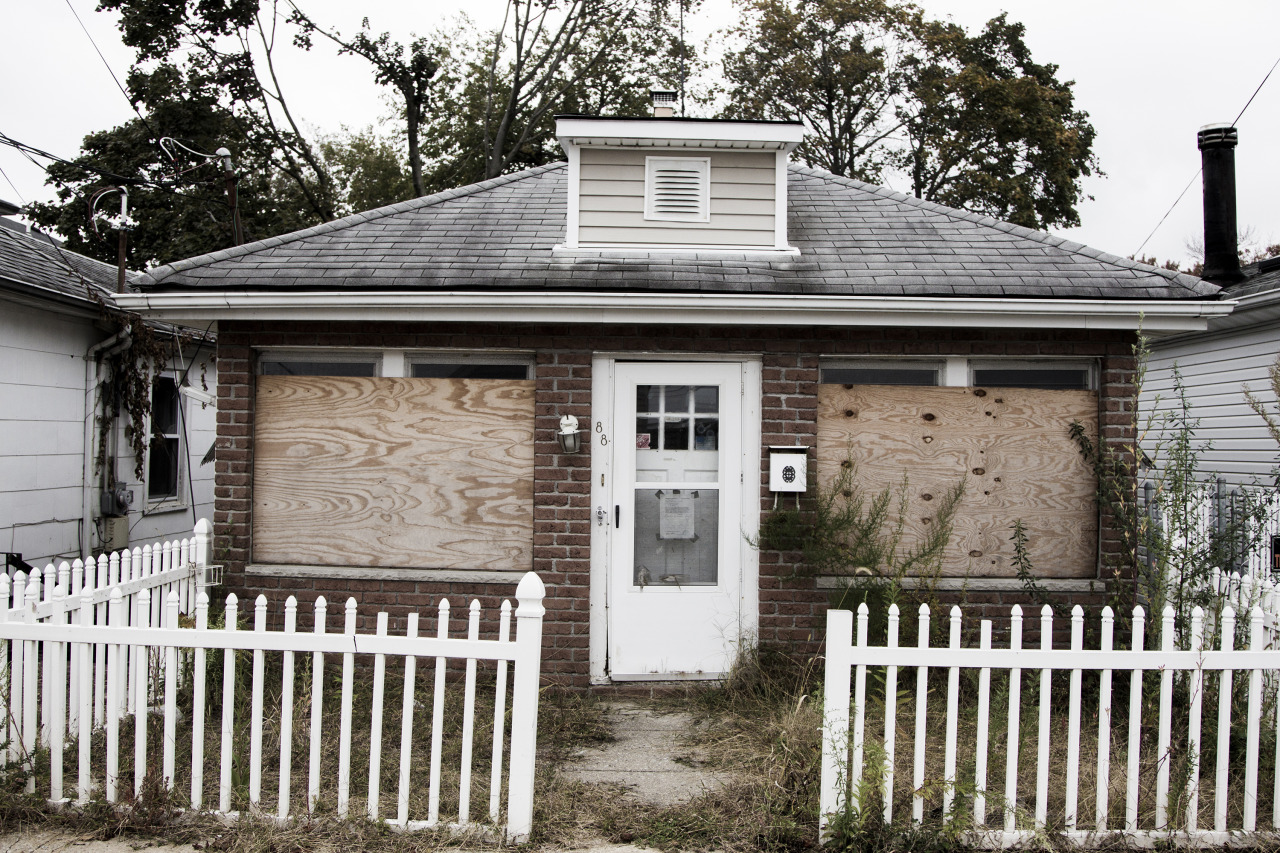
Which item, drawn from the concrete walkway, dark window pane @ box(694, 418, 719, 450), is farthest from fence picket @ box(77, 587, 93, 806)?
dark window pane @ box(694, 418, 719, 450)

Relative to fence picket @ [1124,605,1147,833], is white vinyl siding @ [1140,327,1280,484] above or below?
above

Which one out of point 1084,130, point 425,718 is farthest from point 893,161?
point 425,718

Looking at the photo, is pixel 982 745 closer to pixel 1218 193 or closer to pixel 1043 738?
pixel 1043 738

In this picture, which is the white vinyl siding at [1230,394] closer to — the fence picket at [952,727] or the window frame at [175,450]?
the fence picket at [952,727]

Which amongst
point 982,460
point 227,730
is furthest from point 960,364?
point 227,730

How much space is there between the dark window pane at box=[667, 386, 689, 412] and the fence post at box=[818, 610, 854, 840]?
2678mm

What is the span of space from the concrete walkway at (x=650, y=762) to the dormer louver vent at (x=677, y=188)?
3.64m

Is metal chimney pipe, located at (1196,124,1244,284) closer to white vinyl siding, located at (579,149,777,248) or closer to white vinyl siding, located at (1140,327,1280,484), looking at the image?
white vinyl siding, located at (1140,327,1280,484)

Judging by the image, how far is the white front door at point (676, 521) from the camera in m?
6.09

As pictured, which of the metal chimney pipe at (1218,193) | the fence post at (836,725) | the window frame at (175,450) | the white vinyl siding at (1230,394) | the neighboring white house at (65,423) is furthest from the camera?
the metal chimney pipe at (1218,193)

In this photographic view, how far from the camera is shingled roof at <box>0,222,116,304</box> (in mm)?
7804

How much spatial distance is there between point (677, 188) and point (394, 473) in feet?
9.84

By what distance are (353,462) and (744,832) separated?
3777 mm

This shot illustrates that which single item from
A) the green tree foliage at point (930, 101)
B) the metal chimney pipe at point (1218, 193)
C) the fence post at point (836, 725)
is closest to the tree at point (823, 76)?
the green tree foliage at point (930, 101)
